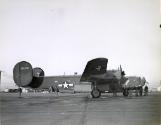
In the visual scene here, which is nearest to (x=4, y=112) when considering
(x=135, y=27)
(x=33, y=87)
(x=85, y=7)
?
(x=33, y=87)

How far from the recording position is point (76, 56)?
3551 millimetres

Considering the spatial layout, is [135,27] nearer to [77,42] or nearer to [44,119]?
Answer: [77,42]

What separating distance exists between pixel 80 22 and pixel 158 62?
978 millimetres

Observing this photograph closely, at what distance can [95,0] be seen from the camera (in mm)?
3516

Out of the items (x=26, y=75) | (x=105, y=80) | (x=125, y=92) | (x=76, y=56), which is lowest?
(x=125, y=92)

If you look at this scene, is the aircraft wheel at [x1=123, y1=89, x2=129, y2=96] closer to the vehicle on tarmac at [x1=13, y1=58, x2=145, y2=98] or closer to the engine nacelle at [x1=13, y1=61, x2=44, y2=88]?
the vehicle on tarmac at [x1=13, y1=58, x2=145, y2=98]

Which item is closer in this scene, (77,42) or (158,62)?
(158,62)

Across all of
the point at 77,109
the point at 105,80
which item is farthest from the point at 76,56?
the point at 105,80

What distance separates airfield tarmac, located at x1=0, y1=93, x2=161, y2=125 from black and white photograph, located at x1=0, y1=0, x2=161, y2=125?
0.4 inches

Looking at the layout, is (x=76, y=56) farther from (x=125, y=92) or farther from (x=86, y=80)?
(x=125, y=92)

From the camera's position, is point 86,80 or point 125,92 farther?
point 125,92

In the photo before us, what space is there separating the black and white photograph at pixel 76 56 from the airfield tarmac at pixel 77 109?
10mm

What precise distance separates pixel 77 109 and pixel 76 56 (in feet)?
1.96

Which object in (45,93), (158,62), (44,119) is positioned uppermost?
(158,62)
